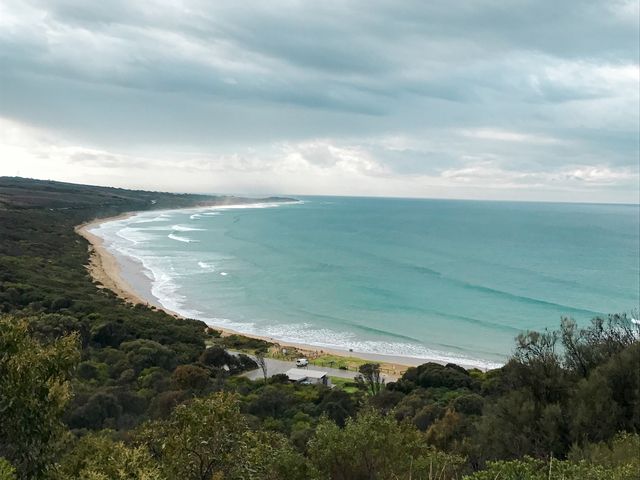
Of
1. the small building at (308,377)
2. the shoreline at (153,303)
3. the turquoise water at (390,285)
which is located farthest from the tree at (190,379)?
the turquoise water at (390,285)

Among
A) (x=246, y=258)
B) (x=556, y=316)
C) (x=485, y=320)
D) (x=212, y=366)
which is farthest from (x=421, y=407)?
(x=246, y=258)

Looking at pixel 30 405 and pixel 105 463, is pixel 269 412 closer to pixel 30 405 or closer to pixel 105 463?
pixel 105 463

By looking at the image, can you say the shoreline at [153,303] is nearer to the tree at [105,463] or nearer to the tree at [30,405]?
the tree at [105,463]

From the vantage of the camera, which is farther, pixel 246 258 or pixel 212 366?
pixel 246 258

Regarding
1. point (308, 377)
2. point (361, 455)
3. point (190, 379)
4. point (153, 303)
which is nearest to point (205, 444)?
point (361, 455)

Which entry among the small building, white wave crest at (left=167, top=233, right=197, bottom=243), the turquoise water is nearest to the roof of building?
the small building

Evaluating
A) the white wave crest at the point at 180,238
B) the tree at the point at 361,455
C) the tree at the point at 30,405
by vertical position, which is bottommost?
the white wave crest at the point at 180,238

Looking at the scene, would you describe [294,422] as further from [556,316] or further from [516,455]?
[556,316]
